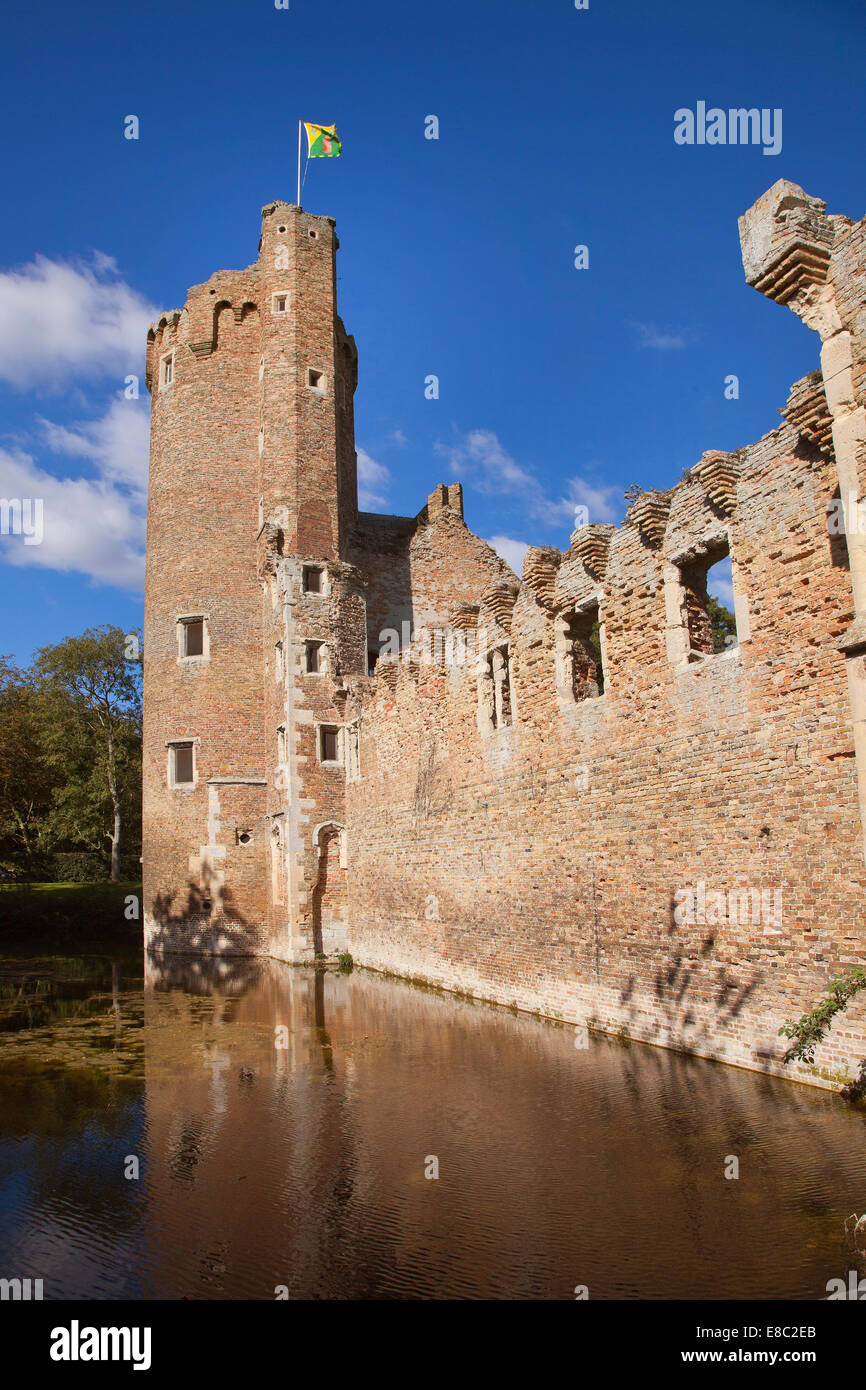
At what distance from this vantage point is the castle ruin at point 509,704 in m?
8.68

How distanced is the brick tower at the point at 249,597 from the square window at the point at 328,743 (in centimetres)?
4

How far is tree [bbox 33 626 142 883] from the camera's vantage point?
3947 cm

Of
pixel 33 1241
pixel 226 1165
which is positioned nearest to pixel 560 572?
pixel 226 1165

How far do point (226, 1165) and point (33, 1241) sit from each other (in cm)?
171

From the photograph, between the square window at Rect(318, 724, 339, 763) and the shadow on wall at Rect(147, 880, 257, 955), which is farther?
the shadow on wall at Rect(147, 880, 257, 955)

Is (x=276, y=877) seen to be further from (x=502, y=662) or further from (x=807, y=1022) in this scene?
(x=807, y=1022)

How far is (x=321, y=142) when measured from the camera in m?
28.6

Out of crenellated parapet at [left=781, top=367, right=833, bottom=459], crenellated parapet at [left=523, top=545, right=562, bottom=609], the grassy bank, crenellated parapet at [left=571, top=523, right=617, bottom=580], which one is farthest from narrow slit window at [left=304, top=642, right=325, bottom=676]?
crenellated parapet at [left=781, top=367, right=833, bottom=459]

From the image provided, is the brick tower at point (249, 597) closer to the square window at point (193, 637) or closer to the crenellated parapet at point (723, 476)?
the square window at point (193, 637)

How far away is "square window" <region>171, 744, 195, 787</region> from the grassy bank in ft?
28.6

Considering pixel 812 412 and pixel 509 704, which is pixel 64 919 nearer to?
pixel 509 704

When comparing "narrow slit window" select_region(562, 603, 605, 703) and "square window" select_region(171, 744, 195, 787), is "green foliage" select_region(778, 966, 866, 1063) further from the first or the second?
"square window" select_region(171, 744, 195, 787)

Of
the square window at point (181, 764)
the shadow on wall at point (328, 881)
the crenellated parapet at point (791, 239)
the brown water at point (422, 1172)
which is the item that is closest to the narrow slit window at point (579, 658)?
the brown water at point (422, 1172)

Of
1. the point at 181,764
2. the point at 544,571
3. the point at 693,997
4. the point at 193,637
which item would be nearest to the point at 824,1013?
the point at 693,997
